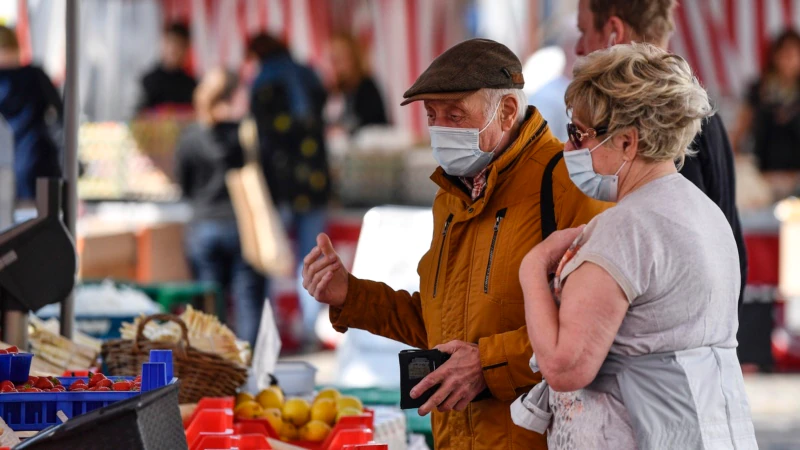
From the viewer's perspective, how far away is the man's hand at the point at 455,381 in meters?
2.78

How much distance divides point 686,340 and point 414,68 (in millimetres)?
10385

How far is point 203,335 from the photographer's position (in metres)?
3.93

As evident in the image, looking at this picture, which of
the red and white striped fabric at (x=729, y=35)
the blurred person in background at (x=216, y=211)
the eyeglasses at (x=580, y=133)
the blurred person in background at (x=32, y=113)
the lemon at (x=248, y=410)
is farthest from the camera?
the red and white striped fabric at (x=729, y=35)

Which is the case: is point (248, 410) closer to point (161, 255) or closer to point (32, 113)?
point (32, 113)

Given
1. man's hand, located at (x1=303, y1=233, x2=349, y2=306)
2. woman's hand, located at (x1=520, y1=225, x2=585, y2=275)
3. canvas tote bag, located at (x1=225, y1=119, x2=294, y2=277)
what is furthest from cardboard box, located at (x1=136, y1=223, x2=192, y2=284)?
woman's hand, located at (x1=520, y1=225, x2=585, y2=275)

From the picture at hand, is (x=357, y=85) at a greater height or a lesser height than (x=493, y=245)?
greater

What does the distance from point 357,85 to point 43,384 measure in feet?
28.0

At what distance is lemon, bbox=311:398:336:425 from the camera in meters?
3.61

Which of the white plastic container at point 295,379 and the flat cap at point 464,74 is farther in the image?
the white plastic container at point 295,379

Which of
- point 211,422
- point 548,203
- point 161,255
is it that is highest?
point 548,203

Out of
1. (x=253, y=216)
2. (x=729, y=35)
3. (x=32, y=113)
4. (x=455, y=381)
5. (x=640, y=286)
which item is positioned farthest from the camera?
(x=729, y=35)

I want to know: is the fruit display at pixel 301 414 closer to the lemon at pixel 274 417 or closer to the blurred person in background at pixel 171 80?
the lemon at pixel 274 417

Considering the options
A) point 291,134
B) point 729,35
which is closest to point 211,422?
point 291,134

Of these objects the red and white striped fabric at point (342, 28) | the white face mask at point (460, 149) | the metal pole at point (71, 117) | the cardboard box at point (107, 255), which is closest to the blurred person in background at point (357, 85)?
the red and white striped fabric at point (342, 28)
